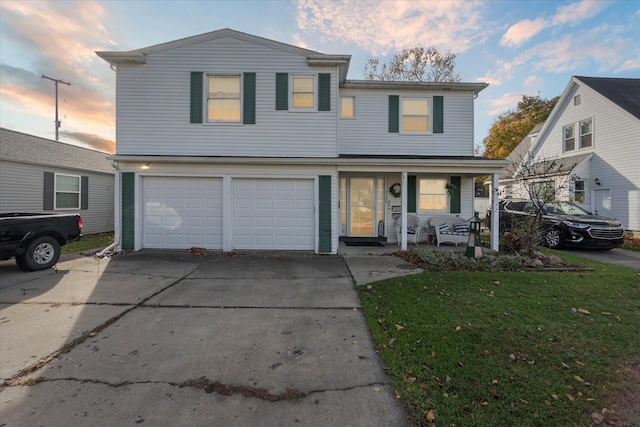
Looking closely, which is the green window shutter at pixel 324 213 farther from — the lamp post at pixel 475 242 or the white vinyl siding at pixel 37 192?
the white vinyl siding at pixel 37 192

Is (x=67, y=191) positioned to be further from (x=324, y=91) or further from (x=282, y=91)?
(x=324, y=91)

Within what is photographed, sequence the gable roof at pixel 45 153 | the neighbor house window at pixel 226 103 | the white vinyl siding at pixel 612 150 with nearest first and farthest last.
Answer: the neighbor house window at pixel 226 103
the gable roof at pixel 45 153
the white vinyl siding at pixel 612 150

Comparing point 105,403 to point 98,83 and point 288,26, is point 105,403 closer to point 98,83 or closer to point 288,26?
point 288,26

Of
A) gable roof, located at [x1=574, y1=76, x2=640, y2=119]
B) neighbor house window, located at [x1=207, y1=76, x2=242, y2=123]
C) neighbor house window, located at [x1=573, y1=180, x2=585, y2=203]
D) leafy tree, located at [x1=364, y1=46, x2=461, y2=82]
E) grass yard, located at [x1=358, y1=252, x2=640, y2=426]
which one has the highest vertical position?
leafy tree, located at [x1=364, y1=46, x2=461, y2=82]

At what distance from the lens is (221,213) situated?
8.50 m

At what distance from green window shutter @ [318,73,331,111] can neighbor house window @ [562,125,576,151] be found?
14.0 m

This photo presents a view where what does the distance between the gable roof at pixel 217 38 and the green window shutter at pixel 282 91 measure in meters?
0.77

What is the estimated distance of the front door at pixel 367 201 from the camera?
396 inches

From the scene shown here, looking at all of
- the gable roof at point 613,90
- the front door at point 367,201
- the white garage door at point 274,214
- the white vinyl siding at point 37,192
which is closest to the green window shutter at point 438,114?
the front door at point 367,201

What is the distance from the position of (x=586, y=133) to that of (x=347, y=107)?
498 inches

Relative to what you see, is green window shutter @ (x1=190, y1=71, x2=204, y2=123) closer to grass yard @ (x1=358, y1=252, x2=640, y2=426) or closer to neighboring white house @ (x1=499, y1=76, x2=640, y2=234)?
grass yard @ (x1=358, y1=252, x2=640, y2=426)

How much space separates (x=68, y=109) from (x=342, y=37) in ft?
98.0

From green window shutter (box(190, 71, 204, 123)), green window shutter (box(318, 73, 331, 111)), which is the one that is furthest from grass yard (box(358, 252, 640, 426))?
green window shutter (box(190, 71, 204, 123))

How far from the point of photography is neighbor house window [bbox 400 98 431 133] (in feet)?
32.8
